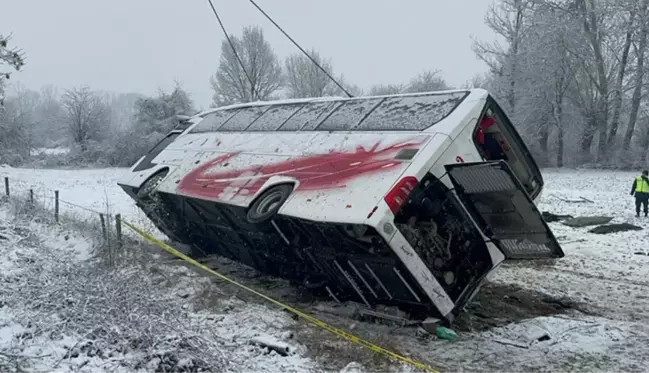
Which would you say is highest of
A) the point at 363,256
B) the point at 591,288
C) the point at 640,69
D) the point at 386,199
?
the point at 386,199

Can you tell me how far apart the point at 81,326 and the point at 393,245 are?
2.75 m

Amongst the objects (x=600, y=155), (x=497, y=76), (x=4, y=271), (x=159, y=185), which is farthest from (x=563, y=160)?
(x=4, y=271)

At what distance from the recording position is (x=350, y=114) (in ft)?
22.5

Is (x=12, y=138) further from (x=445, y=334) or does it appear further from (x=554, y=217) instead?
(x=445, y=334)

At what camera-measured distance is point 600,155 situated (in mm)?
29625

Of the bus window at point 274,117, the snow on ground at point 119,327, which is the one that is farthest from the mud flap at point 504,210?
the bus window at point 274,117

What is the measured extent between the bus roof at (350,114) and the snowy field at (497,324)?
2.27m

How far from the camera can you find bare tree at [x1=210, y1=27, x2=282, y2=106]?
41.5 metres

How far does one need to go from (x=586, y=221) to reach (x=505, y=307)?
7050 millimetres

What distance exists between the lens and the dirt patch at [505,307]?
615 centimetres

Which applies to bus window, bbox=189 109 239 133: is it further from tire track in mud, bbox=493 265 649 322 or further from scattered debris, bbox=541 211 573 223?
scattered debris, bbox=541 211 573 223

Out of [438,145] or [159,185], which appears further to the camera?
[159,185]

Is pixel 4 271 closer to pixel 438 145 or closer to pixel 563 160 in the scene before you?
pixel 438 145

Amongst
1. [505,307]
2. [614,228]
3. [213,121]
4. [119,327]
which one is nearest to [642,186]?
[614,228]
